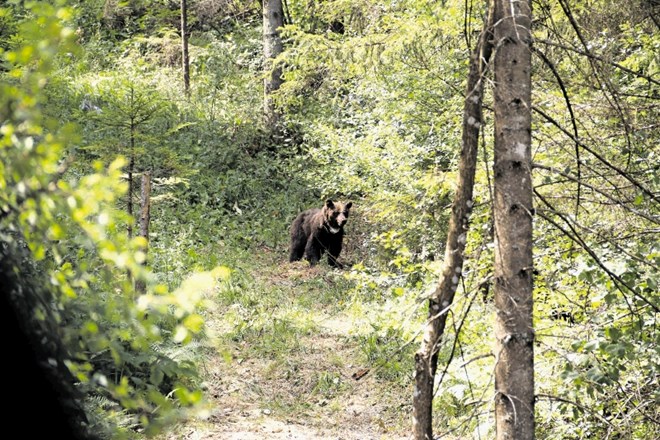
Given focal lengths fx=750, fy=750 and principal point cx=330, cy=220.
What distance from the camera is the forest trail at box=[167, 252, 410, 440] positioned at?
8102 mm

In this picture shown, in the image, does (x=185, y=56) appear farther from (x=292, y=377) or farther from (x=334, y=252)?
(x=292, y=377)

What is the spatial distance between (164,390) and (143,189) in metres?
2.51

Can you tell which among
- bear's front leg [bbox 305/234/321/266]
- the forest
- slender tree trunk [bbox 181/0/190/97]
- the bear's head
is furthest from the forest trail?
slender tree trunk [bbox 181/0/190/97]

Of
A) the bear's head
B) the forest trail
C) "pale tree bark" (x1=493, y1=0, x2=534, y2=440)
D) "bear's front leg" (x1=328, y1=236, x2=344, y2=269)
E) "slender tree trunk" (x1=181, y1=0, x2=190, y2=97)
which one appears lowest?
the forest trail

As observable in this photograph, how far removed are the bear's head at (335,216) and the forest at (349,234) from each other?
Answer: 43mm

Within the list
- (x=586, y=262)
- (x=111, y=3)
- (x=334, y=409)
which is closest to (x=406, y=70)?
(x=334, y=409)

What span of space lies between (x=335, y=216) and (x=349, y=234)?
2189 mm

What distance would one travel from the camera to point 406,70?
472 inches

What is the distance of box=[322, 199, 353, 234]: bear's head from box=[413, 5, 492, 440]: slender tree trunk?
29.9 feet

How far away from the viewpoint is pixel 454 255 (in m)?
4.73

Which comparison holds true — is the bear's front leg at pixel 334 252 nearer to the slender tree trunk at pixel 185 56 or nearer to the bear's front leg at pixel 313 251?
the bear's front leg at pixel 313 251

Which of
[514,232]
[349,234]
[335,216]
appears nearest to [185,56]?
[349,234]

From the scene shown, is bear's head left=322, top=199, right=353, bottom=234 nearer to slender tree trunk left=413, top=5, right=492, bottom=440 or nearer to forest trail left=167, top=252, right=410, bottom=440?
forest trail left=167, top=252, right=410, bottom=440

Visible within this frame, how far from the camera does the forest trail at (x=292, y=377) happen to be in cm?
810
